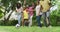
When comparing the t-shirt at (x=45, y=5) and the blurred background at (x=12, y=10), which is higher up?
the t-shirt at (x=45, y=5)

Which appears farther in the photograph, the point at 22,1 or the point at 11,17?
the point at 11,17

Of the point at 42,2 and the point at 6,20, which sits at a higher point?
the point at 42,2

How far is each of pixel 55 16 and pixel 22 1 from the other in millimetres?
2883

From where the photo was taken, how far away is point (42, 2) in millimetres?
14258

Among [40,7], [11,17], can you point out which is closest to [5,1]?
[11,17]

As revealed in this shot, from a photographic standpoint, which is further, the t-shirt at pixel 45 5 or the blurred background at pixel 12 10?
the blurred background at pixel 12 10

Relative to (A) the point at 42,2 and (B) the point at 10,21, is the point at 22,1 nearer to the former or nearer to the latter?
(B) the point at 10,21

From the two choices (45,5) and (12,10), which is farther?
(12,10)

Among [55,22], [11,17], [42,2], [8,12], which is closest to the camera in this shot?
[42,2]

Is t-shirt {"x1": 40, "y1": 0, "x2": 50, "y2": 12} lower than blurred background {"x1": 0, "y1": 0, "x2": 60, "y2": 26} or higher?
higher

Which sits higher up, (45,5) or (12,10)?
(45,5)

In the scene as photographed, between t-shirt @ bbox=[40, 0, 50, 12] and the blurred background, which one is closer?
t-shirt @ bbox=[40, 0, 50, 12]

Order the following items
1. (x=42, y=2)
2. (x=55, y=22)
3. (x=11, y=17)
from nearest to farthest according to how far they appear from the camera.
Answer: (x=42, y=2), (x=55, y=22), (x=11, y=17)

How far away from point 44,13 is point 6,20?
965 cm
